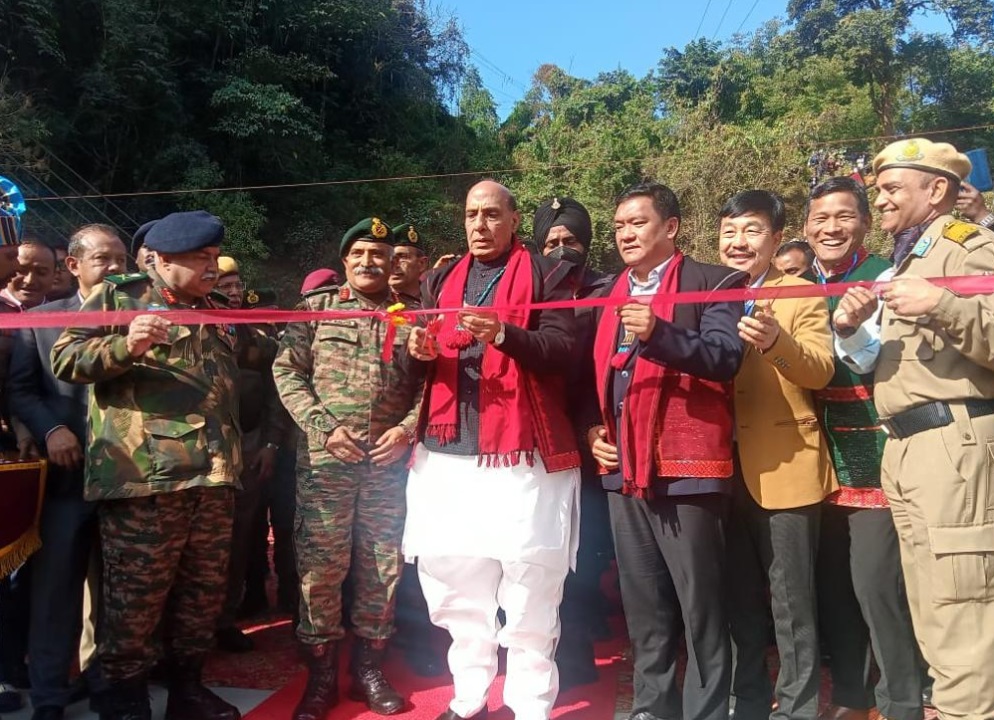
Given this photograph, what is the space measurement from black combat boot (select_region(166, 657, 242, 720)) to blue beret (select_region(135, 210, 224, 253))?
176 centimetres

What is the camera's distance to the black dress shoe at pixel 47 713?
3.12 metres

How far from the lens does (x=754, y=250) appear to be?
3084 mm

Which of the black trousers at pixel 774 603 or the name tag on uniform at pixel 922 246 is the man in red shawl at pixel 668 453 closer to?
the black trousers at pixel 774 603


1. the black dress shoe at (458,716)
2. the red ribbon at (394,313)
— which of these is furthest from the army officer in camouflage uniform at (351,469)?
the black dress shoe at (458,716)

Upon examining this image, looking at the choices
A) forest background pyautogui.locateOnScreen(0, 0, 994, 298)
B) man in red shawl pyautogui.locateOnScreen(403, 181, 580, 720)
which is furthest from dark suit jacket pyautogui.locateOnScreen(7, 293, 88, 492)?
forest background pyautogui.locateOnScreen(0, 0, 994, 298)

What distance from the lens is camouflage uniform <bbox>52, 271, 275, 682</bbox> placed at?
2945mm

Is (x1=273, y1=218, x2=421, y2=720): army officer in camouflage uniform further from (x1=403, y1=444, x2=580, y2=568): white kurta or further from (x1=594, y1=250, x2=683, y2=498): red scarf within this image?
(x1=594, y1=250, x2=683, y2=498): red scarf

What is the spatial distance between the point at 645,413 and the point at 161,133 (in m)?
20.9

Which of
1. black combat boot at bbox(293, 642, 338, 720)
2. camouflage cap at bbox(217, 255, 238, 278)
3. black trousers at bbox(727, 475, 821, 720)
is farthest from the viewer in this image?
camouflage cap at bbox(217, 255, 238, 278)

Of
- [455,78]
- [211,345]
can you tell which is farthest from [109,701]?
[455,78]

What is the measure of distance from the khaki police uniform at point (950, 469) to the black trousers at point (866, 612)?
0.18m

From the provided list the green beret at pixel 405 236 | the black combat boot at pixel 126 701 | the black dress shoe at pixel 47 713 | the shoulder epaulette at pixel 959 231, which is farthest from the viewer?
the green beret at pixel 405 236

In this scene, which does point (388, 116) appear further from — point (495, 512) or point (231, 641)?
point (495, 512)

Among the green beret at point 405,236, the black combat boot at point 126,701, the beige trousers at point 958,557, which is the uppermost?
the green beret at point 405,236
